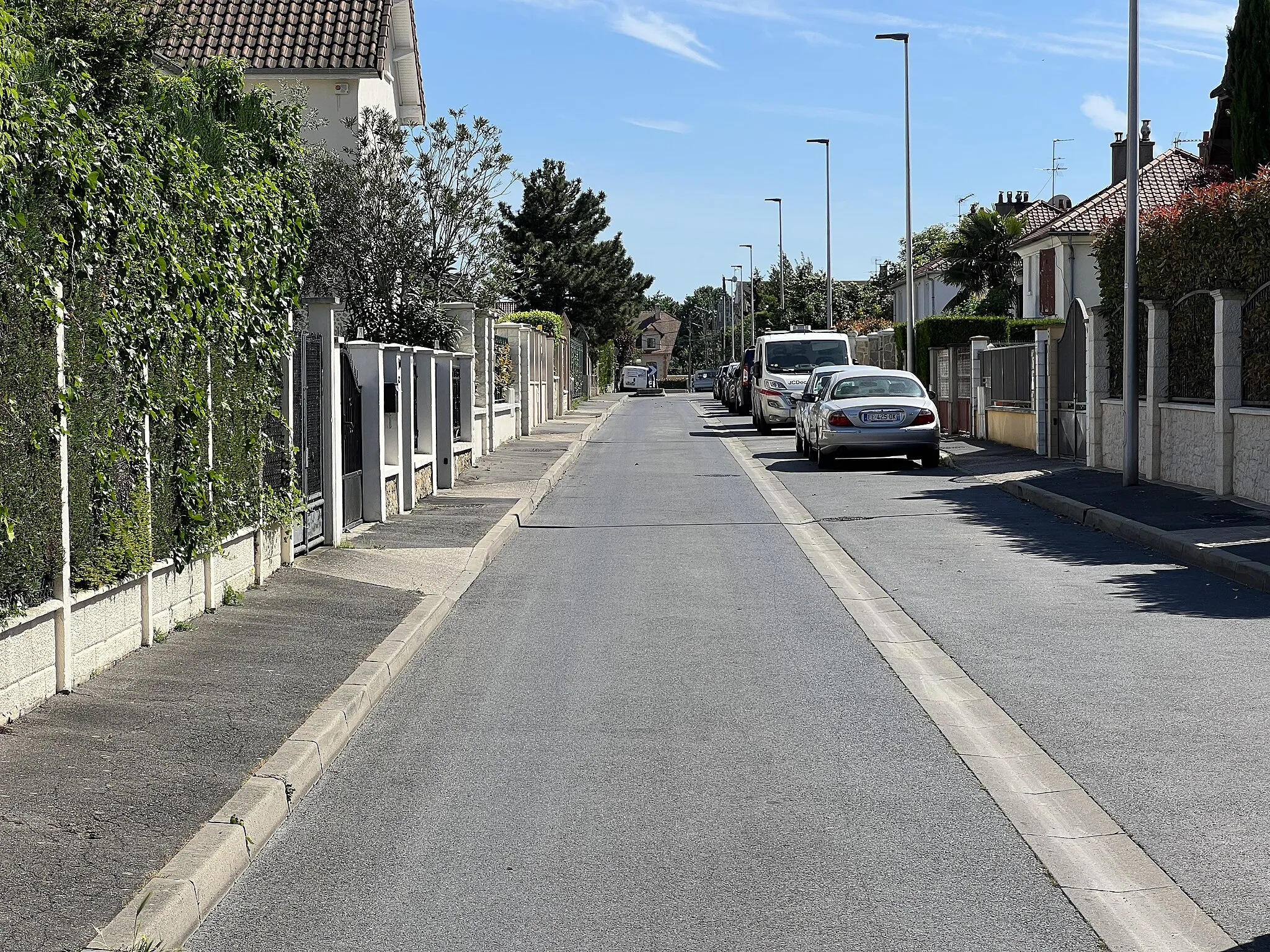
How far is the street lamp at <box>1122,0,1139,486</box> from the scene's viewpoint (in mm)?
17125

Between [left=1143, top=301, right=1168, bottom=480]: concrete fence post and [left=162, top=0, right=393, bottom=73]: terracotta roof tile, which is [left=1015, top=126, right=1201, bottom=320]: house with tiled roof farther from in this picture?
[left=1143, top=301, right=1168, bottom=480]: concrete fence post

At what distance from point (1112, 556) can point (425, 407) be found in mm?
8772

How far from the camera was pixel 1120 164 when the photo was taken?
56.8 m

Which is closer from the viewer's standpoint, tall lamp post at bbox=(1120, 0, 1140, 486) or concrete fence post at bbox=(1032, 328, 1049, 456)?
tall lamp post at bbox=(1120, 0, 1140, 486)

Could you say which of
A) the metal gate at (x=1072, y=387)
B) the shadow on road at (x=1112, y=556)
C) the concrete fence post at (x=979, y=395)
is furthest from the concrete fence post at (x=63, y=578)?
the concrete fence post at (x=979, y=395)

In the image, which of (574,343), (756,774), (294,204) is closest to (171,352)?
(294,204)

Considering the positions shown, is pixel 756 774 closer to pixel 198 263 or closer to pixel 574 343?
pixel 198 263

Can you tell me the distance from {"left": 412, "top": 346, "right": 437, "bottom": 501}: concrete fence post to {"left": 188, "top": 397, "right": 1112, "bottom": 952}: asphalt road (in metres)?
7.00

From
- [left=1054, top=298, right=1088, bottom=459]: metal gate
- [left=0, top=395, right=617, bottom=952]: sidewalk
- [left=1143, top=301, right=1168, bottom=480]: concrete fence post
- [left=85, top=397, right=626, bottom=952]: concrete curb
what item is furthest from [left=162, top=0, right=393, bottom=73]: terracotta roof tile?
[left=85, top=397, right=626, bottom=952]: concrete curb

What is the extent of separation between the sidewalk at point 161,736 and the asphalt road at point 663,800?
0.35m

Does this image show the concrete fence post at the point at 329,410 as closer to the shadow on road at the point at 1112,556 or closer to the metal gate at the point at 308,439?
the metal gate at the point at 308,439

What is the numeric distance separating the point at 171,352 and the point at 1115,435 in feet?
48.4

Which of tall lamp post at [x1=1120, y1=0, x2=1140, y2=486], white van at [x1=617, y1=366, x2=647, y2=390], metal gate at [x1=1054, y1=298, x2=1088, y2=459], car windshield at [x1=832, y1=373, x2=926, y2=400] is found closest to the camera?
tall lamp post at [x1=1120, y1=0, x2=1140, y2=486]

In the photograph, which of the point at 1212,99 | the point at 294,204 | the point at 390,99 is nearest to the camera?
the point at 294,204
